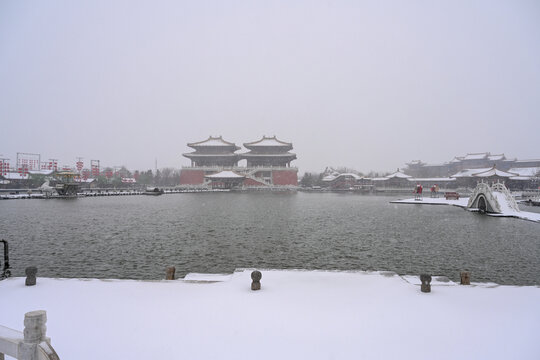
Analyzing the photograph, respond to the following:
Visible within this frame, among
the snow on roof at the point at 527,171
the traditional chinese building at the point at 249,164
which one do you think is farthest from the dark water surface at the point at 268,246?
the snow on roof at the point at 527,171

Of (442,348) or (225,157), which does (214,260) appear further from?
(225,157)

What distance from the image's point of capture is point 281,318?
17.2 ft

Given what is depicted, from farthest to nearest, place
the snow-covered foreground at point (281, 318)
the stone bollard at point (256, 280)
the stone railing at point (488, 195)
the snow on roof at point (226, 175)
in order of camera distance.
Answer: the snow on roof at point (226, 175) < the stone railing at point (488, 195) < the stone bollard at point (256, 280) < the snow-covered foreground at point (281, 318)

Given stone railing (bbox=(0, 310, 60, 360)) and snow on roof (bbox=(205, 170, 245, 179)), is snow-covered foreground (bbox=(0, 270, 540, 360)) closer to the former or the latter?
stone railing (bbox=(0, 310, 60, 360))

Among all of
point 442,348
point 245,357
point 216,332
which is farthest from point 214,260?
point 442,348

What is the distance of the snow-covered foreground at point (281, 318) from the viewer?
14.2 ft

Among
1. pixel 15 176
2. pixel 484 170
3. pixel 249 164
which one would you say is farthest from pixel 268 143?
pixel 15 176

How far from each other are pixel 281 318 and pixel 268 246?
884 cm

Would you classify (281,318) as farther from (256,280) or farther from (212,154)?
(212,154)

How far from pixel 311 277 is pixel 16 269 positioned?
32.0 feet

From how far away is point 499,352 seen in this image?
431cm

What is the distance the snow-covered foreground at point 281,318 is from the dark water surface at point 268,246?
3761 mm

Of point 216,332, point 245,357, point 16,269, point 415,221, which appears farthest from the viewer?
point 415,221

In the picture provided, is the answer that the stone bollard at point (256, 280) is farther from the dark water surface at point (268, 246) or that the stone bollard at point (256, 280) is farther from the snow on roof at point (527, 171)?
the snow on roof at point (527, 171)
